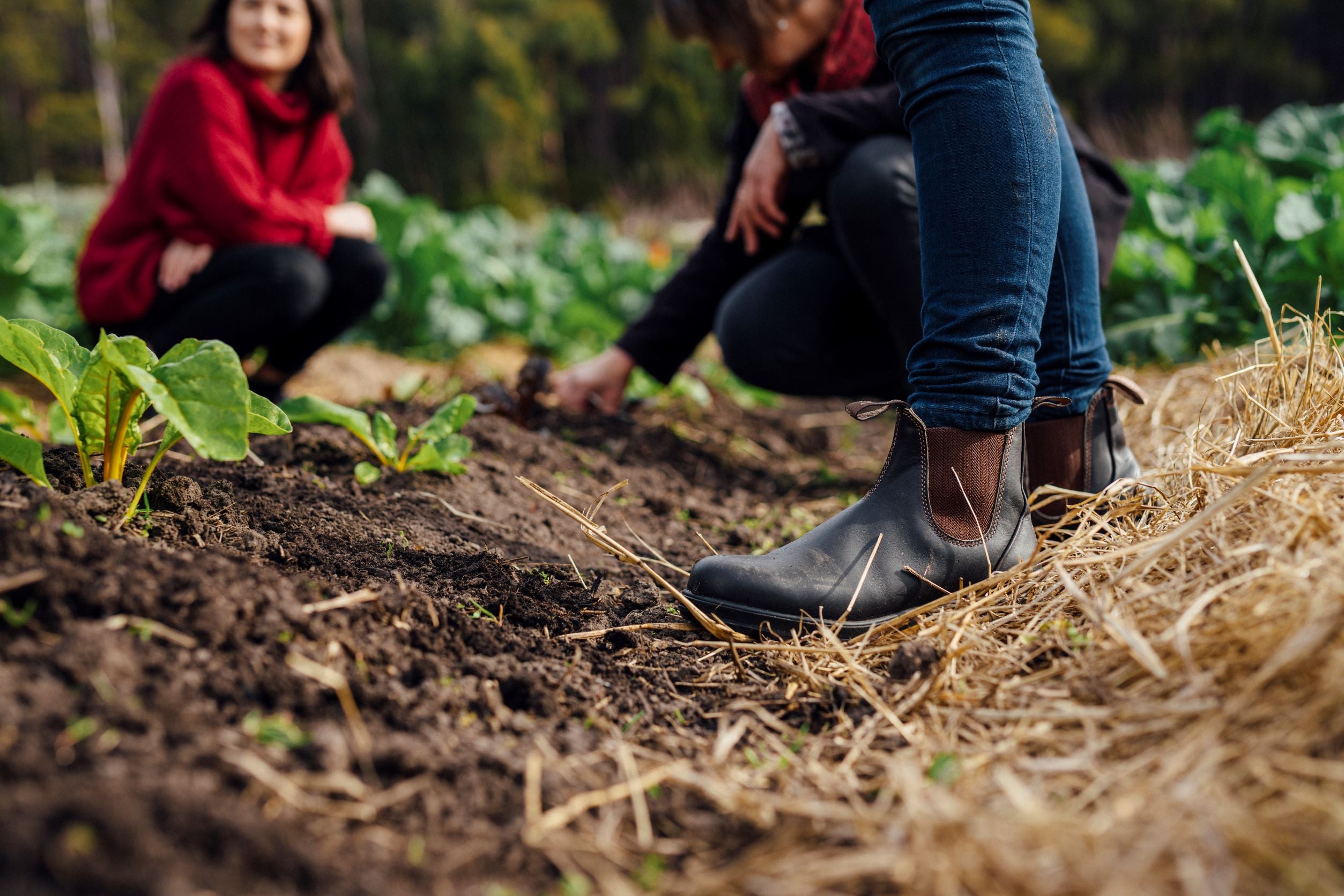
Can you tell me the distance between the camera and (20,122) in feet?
72.1

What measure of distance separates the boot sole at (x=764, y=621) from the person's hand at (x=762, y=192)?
3.42 feet

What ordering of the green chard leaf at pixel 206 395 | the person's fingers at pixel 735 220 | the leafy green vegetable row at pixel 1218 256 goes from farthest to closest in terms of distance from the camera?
the leafy green vegetable row at pixel 1218 256 < the person's fingers at pixel 735 220 < the green chard leaf at pixel 206 395

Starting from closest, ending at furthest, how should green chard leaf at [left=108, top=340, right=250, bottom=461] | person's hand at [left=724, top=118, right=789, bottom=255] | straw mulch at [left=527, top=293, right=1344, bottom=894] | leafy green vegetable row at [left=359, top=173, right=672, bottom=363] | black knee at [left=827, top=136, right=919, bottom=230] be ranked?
straw mulch at [left=527, top=293, right=1344, bottom=894]
green chard leaf at [left=108, top=340, right=250, bottom=461]
black knee at [left=827, top=136, right=919, bottom=230]
person's hand at [left=724, top=118, right=789, bottom=255]
leafy green vegetable row at [left=359, top=173, right=672, bottom=363]

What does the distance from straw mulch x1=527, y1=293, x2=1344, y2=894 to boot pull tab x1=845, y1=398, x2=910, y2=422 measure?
27 centimetres

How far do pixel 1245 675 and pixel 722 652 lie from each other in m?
0.59

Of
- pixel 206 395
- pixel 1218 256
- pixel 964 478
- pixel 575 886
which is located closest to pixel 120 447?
pixel 206 395

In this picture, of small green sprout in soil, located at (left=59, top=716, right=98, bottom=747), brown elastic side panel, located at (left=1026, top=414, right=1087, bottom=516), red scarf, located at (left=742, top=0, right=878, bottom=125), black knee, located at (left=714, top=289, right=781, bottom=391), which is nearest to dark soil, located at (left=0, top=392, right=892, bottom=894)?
small green sprout in soil, located at (left=59, top=716, right=98, bottom=747)

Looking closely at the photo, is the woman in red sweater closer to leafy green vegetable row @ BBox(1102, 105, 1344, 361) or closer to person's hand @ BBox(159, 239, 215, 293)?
person's hand @ BBox(159, 239, 215, 293)

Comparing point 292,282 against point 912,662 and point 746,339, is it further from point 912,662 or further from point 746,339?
point 912,662

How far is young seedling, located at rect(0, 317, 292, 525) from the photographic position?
3.27ft

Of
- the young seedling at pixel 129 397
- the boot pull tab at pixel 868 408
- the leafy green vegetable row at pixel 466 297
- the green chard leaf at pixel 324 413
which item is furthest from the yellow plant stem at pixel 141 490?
the leafy green vegetable row at pixel 466 297

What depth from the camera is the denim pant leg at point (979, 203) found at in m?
1.17

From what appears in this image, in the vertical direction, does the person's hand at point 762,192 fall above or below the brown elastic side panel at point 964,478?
above

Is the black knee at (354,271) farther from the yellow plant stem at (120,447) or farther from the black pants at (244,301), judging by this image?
the yellow plant stem at (120,447)
